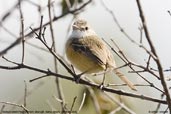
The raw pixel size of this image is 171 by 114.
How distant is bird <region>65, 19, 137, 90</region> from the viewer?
4.71 m

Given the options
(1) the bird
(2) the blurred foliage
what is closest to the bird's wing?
(1) the bird

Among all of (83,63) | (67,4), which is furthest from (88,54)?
(67,4)

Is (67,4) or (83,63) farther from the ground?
(67,4)

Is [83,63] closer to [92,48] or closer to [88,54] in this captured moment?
[88,54]

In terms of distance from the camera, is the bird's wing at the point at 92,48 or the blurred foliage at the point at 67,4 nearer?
the bird's wing at the point at 92,48

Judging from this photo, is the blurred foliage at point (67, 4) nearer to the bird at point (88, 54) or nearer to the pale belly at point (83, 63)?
the bird at point (88, 54)

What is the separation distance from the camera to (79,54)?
4.83 meters

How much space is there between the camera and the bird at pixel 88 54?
15.5ft

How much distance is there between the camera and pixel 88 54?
482 cm

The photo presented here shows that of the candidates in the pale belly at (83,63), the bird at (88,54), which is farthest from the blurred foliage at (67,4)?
the pale belly at (83,63)

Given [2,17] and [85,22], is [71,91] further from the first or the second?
[2,17]

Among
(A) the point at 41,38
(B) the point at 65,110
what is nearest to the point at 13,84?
(B) the point at 65,110

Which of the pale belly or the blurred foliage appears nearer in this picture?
the pale belly

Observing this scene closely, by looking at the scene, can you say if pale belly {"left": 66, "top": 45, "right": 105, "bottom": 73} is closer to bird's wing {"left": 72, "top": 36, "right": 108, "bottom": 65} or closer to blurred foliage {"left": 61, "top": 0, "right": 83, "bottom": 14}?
bird's wing {"left": 72, "top": 36, "right": 108, "bottom": 65}
